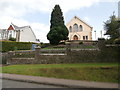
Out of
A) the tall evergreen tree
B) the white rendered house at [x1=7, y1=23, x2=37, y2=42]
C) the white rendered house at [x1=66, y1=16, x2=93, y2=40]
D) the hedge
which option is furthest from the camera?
the white rendered house at [x1=7, y1=23, x2=37, y2=42]

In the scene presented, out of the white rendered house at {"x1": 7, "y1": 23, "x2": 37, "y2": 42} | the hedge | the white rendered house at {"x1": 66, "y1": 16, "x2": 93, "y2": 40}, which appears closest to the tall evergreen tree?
the hedge

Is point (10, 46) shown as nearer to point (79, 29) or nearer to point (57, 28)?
point (57, 28)

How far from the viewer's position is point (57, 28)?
75.9 feet

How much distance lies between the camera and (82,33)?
109 feet

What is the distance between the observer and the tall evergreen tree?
23.0m

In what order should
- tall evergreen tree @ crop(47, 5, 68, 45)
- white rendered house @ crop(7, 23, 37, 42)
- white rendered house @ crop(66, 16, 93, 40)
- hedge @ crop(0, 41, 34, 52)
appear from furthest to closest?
1. white rendered house @ crop(7, 23, 37, 42)
2. white rendered house @ crop(66, 16, 93, 40)
3. tall evergreen tree @ crop(47, 5, 68, 45)
4. hedge @ crop(0, 41, 34, 52)

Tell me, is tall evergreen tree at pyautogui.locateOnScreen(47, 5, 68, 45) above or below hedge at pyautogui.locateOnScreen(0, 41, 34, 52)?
above

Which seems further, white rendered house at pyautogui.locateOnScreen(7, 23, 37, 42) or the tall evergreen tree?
white rendered house at pyautogui.locateOnScreen(7, 23, 37, 42)

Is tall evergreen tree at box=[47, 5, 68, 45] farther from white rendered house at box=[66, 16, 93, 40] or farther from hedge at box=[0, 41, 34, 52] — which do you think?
white rendered house at box=[66, 16, 93, 40]

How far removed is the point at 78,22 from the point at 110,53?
23.6 m

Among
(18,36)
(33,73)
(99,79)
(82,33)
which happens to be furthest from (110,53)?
(18,36)

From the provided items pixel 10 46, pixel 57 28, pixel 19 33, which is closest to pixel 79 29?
pixel 57 28

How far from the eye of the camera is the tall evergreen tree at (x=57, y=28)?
23000mm

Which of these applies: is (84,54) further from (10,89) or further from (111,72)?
(10,89)
